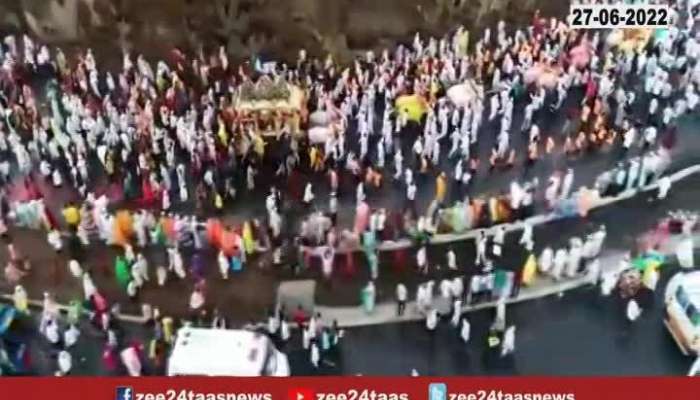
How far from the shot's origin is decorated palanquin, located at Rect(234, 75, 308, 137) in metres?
4.64

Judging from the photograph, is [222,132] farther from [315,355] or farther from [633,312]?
[633,312]

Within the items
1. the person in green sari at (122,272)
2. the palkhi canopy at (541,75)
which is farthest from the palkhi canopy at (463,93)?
the person in green sari at (122,272)

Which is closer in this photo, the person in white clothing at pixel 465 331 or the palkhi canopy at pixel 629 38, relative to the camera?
the palkhi canopy at pixel 629 38

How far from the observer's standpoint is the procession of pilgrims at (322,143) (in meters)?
4.66

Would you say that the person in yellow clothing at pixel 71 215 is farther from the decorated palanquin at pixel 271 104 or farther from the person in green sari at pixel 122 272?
the decorated palanquin at pixel 271 104

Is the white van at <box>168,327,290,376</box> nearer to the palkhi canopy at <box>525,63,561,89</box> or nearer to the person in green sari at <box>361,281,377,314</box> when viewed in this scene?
the person in green sari at <box>361,281,377,314</box>

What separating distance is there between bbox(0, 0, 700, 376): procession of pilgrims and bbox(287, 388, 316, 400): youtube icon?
0.44 m

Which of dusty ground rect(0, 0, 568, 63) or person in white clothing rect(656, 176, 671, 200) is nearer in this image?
dusty ground rect(0, 0, 568, 63)

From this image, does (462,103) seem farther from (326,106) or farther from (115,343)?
(115,343)

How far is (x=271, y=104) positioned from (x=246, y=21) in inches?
13.7

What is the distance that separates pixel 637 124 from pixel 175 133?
6.22 ft

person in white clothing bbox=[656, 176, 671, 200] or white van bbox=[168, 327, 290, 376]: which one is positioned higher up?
person in white clothing bbox=[656, 176, 671, 200]

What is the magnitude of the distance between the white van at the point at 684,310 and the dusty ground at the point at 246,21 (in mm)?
1197

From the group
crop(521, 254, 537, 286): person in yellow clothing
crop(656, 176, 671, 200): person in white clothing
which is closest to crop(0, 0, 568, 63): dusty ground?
crop(656, 176, 671, 200): person in white clothing
